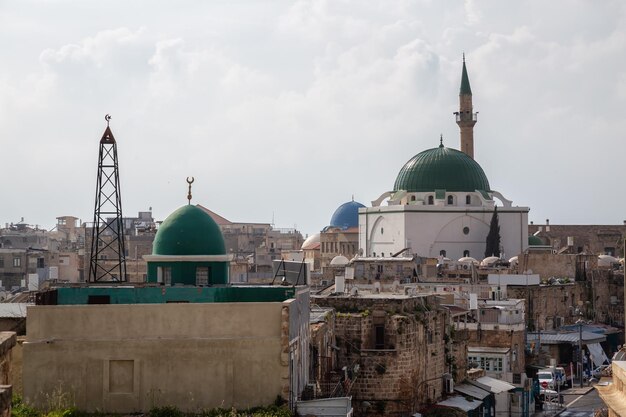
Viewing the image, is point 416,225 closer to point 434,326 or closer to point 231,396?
point 434,326

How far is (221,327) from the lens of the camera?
49.0 ft

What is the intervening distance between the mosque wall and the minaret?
8.38m

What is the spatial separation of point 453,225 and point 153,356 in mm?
54897

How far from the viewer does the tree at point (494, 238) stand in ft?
220

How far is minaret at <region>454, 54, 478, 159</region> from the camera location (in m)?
76.7

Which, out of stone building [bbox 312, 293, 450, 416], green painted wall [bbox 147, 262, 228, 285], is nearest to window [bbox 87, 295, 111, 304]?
green painted wall [bbox 147, 262, 228, 285]

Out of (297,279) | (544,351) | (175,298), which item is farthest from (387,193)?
(175,298)

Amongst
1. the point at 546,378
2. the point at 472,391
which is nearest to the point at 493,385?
the point at 472,391

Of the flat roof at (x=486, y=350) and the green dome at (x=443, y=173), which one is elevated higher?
the green dome at (x=443, y=173)

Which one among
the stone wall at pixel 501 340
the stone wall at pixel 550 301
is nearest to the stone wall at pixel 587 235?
the stone wall at pixel 550 301

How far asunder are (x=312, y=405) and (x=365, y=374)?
576 centimetres

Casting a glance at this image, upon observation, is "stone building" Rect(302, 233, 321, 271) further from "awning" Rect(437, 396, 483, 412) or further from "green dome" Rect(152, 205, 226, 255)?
"green dome" Rect(152, 205, 226, 255)

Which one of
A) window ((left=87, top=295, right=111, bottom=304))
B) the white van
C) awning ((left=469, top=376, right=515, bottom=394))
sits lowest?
the white van

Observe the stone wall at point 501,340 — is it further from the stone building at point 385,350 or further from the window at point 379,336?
the window at point 379,336
